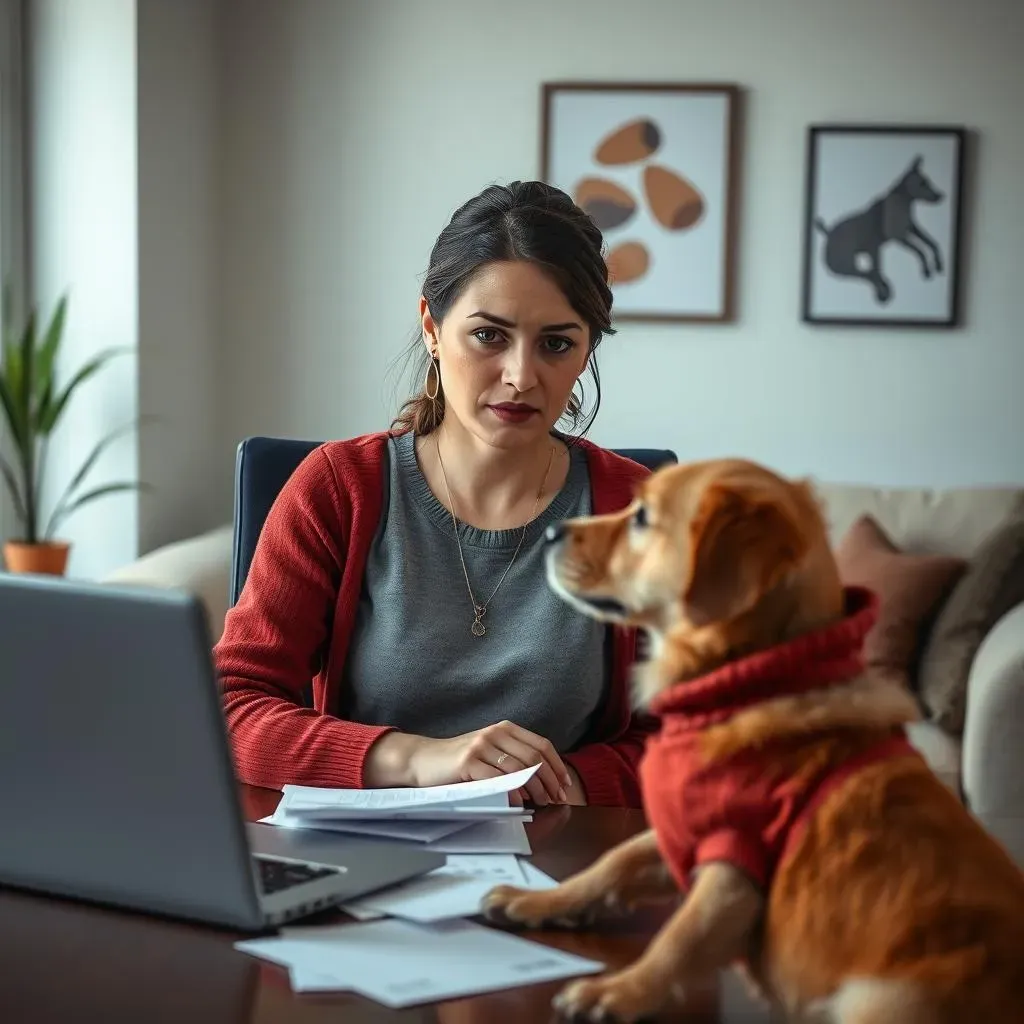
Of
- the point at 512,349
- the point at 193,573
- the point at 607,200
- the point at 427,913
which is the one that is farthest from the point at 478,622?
the point at 607,200

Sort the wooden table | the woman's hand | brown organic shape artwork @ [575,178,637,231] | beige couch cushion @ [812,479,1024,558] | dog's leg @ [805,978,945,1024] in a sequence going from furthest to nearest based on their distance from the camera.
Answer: brown organic shape artwork @ [575,178,637,231] → beige couch cushion @ [812,479,1024,558] → the woman's hand → the wooden table → dog's leg @ [805,978,945,1024]

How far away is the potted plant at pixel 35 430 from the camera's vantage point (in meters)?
3.31

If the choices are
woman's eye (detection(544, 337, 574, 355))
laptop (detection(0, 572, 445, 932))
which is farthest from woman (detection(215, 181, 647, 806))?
laptop (detection(0, 572, 445, 932))

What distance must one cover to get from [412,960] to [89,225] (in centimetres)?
303

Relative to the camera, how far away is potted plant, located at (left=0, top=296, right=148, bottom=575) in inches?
130

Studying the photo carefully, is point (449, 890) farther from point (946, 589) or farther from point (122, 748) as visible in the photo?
point (946, 589)

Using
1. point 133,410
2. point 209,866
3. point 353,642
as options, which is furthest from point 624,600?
point 133,410

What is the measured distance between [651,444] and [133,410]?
4.82 feet

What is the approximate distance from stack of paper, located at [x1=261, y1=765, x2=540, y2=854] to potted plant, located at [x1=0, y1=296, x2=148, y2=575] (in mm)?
2339

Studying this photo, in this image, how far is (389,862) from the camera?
1015 mm

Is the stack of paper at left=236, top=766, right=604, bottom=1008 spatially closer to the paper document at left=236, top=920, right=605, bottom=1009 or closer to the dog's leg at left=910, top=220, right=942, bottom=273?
the paper document at left=236, top=920, right=605, bottom=1009

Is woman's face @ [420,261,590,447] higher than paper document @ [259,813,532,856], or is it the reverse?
woman's face @ [420,261,590,447]

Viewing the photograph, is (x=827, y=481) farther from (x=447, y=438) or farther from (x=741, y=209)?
(x=447, y=438)

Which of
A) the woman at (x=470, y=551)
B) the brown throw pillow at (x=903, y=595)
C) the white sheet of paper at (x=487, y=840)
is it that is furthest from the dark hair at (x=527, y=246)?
the brown throw pillow at (x=903, y=595)
